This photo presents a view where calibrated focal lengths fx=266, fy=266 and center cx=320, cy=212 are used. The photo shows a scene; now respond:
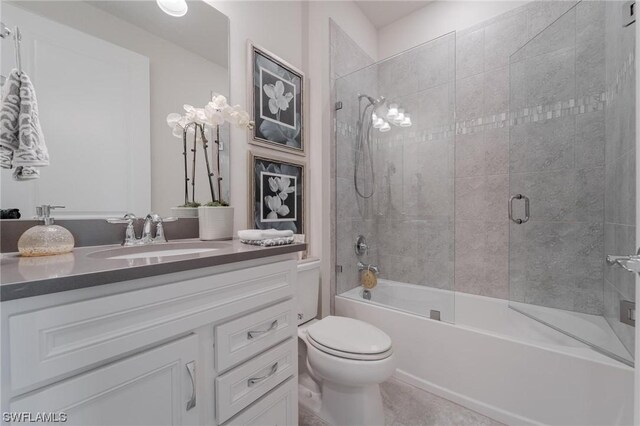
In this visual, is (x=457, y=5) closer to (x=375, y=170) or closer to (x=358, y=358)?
(x=375, y=170)

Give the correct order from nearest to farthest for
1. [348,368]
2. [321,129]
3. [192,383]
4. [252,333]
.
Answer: [192,383] < [252,333] < [348,368] < [321,129]

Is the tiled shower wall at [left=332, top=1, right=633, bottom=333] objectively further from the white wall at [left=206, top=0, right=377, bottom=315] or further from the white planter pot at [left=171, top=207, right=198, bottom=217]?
the white planter pot at [left=171, top=207, right=198, bottom=217]

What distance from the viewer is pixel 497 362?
1.38 meters

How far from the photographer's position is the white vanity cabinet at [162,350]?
0.50 metres

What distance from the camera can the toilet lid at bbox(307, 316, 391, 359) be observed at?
1.21m

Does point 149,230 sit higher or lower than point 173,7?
lower

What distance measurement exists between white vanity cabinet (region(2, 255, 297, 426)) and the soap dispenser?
370 mm

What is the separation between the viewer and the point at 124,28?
1.09 metres

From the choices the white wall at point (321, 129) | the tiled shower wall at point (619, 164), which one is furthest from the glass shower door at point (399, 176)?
the tiled shower wall at point (619, 164)

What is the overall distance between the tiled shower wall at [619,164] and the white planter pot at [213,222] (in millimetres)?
1760

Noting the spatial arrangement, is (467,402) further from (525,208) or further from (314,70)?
(314,70)

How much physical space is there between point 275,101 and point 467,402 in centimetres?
208

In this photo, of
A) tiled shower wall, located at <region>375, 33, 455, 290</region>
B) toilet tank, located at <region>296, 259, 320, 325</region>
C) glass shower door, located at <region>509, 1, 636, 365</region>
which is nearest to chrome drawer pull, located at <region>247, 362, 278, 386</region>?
toilet tank, located at <region>296, 259, 320, 325</region>

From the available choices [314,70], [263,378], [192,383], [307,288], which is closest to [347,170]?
[314,70]
